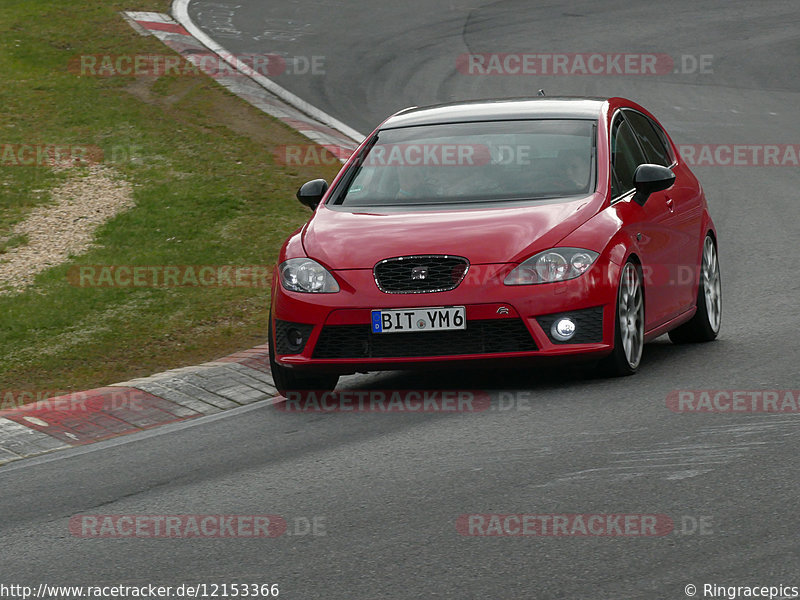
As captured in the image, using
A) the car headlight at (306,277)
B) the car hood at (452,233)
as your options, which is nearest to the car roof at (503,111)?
the car hood at (452,233)

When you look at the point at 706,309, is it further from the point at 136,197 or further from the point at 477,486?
the point at 136,197

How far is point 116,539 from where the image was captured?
5.95 meters

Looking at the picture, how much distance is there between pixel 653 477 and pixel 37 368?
536cm

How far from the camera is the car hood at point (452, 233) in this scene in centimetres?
823

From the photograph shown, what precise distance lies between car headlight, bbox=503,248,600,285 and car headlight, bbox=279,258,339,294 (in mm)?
1027

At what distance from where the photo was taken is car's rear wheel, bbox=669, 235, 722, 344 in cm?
998

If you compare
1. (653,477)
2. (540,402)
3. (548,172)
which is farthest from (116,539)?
(548,172)

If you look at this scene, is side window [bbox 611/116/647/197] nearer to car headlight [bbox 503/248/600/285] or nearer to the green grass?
car headlight [bbox 503/248/600/285]

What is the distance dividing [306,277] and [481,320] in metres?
1.09

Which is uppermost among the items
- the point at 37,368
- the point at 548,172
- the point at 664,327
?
the point at 548,172

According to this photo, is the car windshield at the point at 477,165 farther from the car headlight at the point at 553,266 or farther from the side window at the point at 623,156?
the car headlight at the point at 553,266

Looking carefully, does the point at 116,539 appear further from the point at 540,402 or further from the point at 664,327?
the point at 664,327

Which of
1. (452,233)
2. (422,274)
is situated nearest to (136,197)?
(452,233)

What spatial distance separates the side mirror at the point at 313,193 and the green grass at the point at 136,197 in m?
1.46
